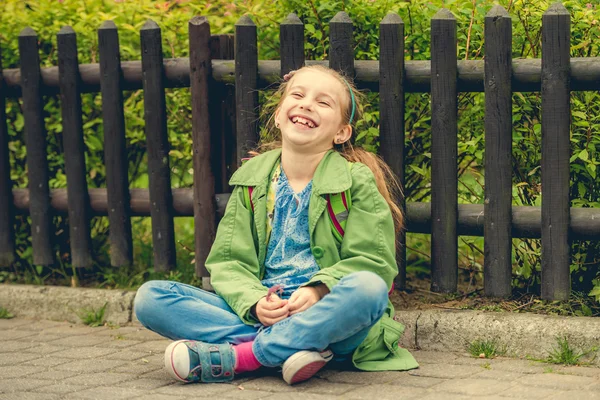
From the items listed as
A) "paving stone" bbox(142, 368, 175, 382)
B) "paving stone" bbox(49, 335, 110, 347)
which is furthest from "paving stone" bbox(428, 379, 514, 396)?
"paving stone" bbox(49, 335, 110, 347)

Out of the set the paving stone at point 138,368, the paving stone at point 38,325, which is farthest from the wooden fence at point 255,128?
the paving stone at point 138,368

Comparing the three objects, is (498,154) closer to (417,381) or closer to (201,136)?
(417,381)

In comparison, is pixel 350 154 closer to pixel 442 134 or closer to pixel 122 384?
pixel 442 134

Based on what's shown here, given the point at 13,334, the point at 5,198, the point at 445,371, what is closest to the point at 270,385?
the point at 445,371

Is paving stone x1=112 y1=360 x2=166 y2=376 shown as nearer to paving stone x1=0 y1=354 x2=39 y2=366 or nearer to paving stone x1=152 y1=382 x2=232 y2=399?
paving stone x1=152 y1=382 x2=232 y2=399

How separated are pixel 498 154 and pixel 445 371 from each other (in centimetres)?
96

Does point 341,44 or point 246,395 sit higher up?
point 341,44

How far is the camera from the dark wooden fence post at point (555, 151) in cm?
391

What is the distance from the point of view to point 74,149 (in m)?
4.91

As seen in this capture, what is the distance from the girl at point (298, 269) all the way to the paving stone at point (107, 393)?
0.54 ft

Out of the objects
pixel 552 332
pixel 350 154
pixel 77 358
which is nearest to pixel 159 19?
pixel 350 154

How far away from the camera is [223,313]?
12.3 ft

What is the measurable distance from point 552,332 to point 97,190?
2397 millimetres

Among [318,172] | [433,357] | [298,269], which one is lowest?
[433,357]
